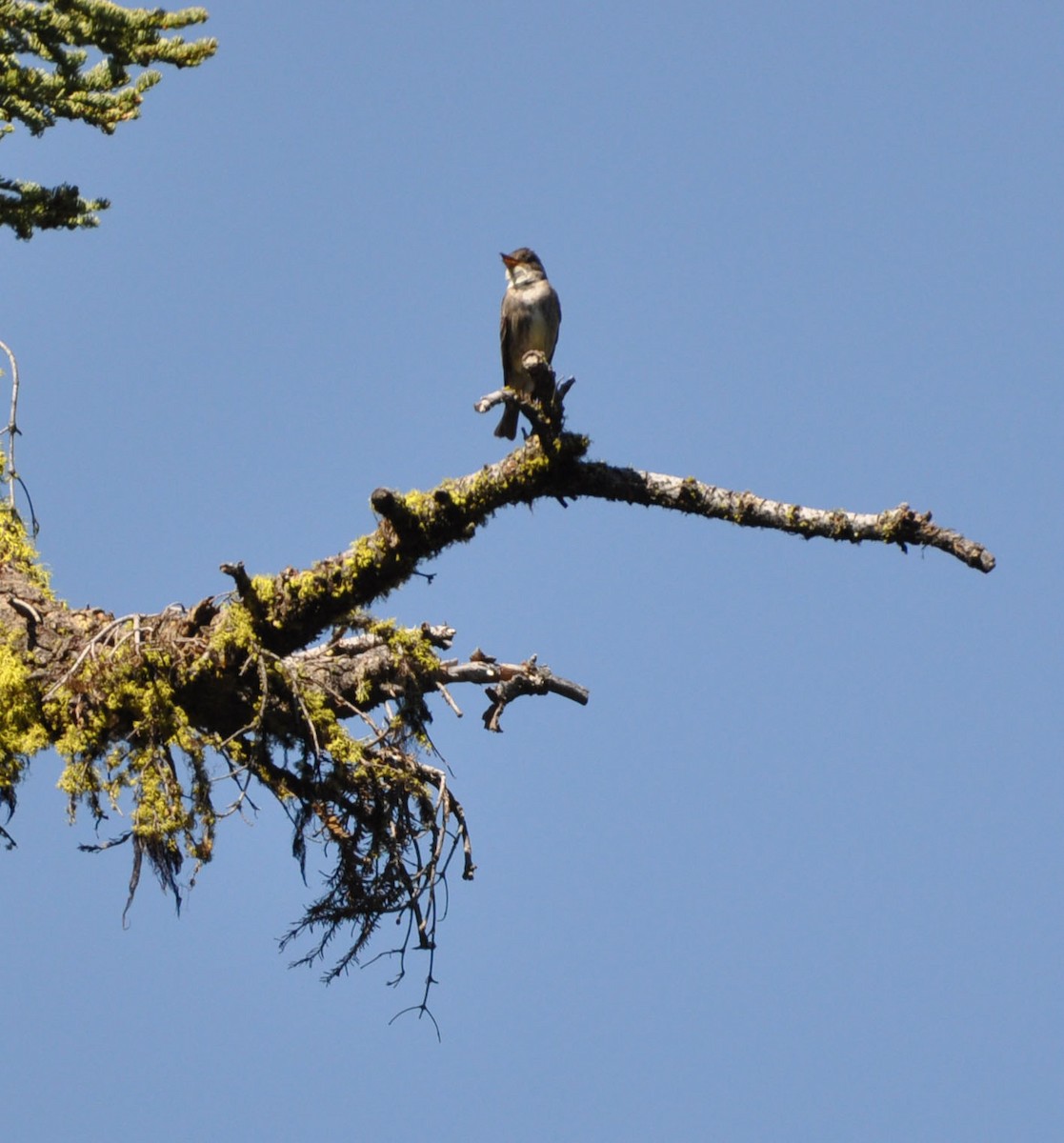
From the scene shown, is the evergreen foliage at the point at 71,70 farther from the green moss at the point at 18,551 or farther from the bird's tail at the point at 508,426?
the bird's tail at the point at 508,426

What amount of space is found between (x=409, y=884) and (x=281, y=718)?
0.90 m

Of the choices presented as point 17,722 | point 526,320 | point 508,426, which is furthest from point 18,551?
point 526,320

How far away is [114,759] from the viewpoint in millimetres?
6160

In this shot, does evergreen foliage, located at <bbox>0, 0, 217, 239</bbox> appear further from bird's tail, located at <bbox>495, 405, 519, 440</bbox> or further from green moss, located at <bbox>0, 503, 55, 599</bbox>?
bird's tail, located at <bbox>495, 405, 519, 440</bbox>

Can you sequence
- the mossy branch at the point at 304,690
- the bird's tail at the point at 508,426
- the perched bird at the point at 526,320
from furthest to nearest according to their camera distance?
1. the perched bird at the point at 526,320
2. the bird's tail at the point at 508,426
3. the mossy branch at the point at 304,690

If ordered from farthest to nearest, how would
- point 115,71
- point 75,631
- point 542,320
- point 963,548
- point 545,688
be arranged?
1. point 542,320
2. point 115,71
3. point 545,688
4. point 75,631
5. point 963,548

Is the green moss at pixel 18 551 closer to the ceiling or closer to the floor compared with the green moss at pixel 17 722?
closer to the ceiling

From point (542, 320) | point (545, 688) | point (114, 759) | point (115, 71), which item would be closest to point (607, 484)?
point (545, 688)

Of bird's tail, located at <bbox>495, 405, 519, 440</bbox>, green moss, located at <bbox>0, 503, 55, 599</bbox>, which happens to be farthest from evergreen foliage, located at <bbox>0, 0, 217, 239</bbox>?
bird's tail, located at <bbox>495, 405, 519, 440</bbox>

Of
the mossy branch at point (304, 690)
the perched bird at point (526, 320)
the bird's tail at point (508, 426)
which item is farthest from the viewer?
the perched bird at point (526, 320)

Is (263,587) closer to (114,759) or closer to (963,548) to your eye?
(114,759)

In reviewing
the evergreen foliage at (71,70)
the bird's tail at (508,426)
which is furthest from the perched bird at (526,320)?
the evergreen foliage at (71,70)

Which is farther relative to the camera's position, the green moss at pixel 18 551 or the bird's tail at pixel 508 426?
→ the bird's tail at pixel 508 426

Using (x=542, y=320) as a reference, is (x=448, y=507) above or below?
below
